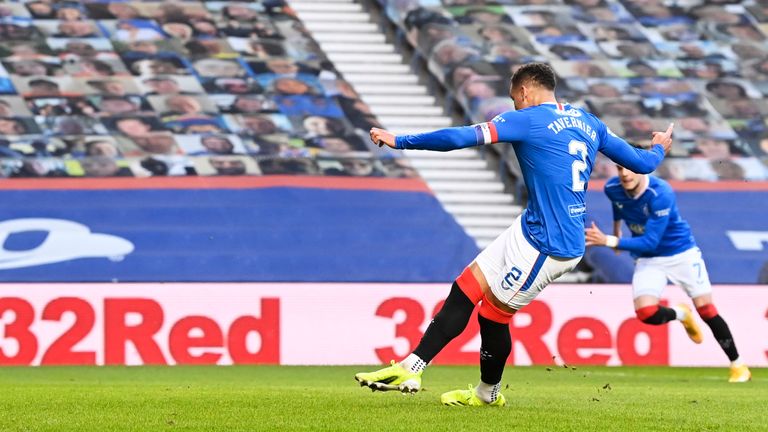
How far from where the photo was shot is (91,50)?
69.4ft

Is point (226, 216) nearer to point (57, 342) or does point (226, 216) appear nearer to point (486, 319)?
point (57, 342)

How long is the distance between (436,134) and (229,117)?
42.5 feet

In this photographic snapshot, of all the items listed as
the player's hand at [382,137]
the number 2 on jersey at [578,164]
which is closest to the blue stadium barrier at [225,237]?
the number 2 on jersey at [578,164]

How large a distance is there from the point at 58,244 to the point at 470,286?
10.7 m

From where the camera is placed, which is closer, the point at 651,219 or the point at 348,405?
the point at 348,405

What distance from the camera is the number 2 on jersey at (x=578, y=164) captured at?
7.96 metres

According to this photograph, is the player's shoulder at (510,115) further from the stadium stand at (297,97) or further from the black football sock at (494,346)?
the stadium stand at (297,97)

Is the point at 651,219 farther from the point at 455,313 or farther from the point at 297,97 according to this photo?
the point at 297,97

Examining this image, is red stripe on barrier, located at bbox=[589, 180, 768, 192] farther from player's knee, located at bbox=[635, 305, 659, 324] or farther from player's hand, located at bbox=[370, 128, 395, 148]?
player's hand, located at bbox=[370, 128, 395, 148]

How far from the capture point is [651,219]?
42.0 ft

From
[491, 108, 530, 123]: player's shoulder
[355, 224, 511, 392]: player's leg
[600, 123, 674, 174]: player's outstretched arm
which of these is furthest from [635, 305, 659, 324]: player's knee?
[491, 108, 530, 123]: player's shoulder

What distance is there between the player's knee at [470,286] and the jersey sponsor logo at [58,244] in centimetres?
1029

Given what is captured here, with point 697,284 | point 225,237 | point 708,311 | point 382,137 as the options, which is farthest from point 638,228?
point 225,237

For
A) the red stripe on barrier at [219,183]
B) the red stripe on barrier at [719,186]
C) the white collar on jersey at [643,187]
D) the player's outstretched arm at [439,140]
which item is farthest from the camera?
the red stripe on barrier at [719,186]
